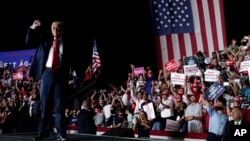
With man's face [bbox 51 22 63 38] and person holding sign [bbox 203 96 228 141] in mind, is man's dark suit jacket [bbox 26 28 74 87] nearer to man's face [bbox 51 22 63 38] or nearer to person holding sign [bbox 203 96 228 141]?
man's face [bbox 51 22 63 38]

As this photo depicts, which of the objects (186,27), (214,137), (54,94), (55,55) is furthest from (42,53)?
(186,27)

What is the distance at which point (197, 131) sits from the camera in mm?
10086

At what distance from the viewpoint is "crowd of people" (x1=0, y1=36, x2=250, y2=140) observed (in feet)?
31.8

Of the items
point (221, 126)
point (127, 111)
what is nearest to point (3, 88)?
point (127, 111)

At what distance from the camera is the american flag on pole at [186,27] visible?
577 inches

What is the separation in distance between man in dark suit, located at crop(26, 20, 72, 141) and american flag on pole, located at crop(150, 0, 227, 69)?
8.86m

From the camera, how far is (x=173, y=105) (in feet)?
36.3

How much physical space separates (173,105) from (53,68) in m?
5.23

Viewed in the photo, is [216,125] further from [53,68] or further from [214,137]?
[53,68]

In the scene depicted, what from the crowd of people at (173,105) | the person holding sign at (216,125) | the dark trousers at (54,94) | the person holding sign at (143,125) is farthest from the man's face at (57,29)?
the person holding sign at (143,125)

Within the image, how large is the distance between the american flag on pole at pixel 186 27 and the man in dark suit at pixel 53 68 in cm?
886

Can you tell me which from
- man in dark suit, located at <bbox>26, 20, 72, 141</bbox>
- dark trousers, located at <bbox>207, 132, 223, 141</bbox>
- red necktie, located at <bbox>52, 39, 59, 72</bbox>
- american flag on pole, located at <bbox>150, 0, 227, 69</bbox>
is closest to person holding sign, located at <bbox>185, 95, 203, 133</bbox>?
dark trousers, located at <bbox>207, 132, 223, 141</bbox>

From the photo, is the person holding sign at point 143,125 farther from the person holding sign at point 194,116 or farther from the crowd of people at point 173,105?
the person holding sign at point 194,116

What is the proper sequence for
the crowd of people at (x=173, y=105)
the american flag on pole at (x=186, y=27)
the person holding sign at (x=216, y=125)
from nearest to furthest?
the person holding sign at (x=216, y=125) < the crowd of people at (x=173, y=105) < the american flag on pole at (x=186, y=27)
